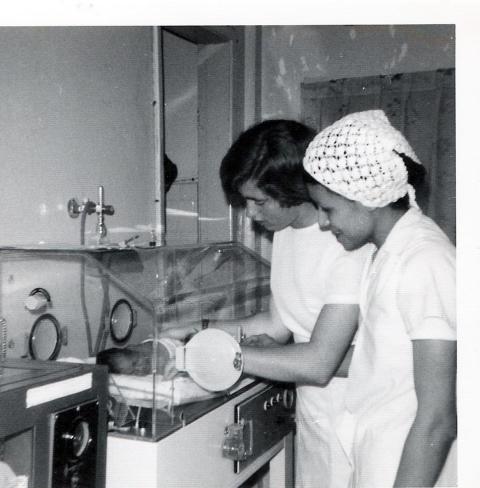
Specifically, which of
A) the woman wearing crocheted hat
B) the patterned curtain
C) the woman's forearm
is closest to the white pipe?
the patterned curtain

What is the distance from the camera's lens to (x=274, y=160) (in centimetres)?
160

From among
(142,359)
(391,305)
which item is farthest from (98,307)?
(391,305)

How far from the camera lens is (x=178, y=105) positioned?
115 inches

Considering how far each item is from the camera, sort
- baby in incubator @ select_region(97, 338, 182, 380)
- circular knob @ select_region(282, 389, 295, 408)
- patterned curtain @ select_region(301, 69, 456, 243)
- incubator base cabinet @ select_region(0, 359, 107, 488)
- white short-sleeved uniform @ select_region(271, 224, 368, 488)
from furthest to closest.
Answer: patterned curtain @ select_region(301, 69, 456, 243) → circular knob @ select_region(282, 389, 295, 408) → white short-sleeved uniform @ select_region(271, 224, 368, 488) → baby in incubator @ select_region(97, 338, 182, 380) → incubator base cabinet @ select_region(0, 359, 107, 488)

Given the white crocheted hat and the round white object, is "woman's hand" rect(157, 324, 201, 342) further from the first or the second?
the white crocheted hat

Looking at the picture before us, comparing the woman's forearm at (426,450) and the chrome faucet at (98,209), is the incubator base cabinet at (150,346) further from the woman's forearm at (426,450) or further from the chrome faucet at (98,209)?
the woman's forearm at (426,450)

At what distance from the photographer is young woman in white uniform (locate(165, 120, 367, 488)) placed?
4.67 ft

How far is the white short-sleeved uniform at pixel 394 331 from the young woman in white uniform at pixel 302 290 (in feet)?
0.43

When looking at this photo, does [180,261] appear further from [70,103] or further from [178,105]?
[178,105]

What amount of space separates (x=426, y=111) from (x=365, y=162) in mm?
1862

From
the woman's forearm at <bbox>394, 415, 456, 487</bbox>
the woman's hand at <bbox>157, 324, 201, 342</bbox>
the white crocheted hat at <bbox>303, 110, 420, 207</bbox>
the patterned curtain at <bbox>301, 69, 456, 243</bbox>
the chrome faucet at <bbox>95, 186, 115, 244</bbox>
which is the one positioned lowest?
the woman's forearm at <bbox>394, 415, 456, 487</bbox>

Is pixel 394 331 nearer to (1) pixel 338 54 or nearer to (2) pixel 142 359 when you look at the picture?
(2) pixel 142 359

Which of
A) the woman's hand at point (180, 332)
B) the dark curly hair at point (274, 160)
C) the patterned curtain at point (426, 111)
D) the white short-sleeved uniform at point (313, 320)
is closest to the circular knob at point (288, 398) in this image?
the white short-sleeved uniform at point (313, 320)
